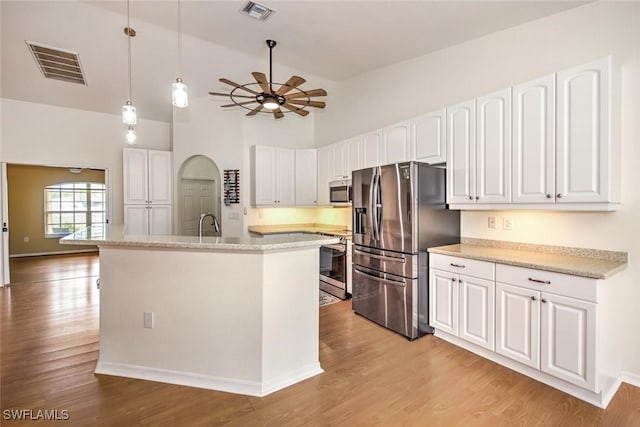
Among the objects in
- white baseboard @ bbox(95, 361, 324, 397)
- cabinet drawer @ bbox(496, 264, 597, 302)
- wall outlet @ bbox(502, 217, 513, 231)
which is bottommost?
white baseboard @ bbox(95, 361, 324, 397)

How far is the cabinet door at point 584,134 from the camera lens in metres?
2.13

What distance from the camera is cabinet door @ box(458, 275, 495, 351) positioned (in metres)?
2.60

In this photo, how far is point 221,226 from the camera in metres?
5.57

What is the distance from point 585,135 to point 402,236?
1.63m

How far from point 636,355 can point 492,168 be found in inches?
69.2

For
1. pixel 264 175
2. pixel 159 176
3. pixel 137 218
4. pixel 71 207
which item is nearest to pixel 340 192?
pixel 264 175

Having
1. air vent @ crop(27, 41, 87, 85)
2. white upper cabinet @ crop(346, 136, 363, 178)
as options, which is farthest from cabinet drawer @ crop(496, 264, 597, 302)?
air vent @ crop(27, 41, 87, 85)

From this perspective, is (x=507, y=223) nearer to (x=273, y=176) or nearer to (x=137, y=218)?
(x=273, y=176)

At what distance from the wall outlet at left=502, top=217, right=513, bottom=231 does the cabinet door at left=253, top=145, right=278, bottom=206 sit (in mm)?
3492

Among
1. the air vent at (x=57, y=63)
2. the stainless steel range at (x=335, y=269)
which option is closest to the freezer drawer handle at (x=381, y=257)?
the stainless steel range at (x=335, y=269)

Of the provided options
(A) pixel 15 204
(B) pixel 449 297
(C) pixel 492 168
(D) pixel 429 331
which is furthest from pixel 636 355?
(A) pixel 15 204

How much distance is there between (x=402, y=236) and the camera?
3141 mm

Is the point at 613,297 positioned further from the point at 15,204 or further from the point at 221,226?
the point at 15,204

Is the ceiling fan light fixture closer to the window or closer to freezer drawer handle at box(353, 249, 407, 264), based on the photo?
freezer drawer handle at box(353, 249, 407, 264)
